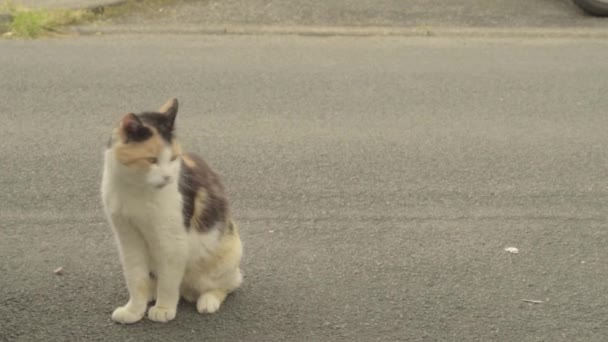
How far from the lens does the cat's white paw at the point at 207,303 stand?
352 centimetres

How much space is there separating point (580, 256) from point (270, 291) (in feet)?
5.52

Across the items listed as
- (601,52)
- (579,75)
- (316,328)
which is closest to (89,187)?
(316,328)

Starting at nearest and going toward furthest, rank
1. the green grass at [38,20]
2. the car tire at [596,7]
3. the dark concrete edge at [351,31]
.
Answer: the green grass at [38,20]
the dark concrete edge at [351,31]
the car tire at [596,7]

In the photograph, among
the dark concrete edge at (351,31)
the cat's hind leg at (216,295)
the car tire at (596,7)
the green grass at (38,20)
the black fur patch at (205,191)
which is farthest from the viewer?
the car tire at (596,7)

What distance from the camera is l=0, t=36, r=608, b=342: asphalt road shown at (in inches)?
141

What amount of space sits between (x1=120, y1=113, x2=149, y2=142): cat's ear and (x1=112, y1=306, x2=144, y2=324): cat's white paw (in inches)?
36.8

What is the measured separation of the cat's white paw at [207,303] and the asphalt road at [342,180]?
5cm

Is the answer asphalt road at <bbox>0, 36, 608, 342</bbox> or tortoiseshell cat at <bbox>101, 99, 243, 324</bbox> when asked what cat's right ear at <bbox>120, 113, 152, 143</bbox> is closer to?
tortoiseshell cat at <bbox>101, 99, 243, 324</bbox>

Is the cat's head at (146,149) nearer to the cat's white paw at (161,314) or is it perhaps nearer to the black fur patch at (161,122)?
the black fur patch at (161,122)

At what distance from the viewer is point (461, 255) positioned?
4.11 m

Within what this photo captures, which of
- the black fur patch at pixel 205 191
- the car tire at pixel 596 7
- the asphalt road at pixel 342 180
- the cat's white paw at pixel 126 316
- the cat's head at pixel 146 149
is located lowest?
the asphalt road at pixel 342 180

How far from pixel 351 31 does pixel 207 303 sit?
208 inches

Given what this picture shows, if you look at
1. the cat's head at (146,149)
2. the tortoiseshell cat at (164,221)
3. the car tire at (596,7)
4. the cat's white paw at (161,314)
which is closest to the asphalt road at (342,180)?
the cat's white paw at (161,314)

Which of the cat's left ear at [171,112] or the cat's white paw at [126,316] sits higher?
the cat's left ear at [171,112]
